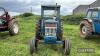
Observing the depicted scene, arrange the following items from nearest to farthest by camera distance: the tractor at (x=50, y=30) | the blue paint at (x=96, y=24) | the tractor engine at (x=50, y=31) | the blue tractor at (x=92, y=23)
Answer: the tractor at (x=50, y=30)
the tractor engine at (x=50, y=31)
the blue paint at (x=96, y=24)
the blue tractor at (x=92, y=23)

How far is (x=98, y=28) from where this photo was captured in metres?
15.1

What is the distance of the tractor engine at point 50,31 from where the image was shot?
12328 millimetres

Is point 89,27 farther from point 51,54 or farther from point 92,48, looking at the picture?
point 51,54

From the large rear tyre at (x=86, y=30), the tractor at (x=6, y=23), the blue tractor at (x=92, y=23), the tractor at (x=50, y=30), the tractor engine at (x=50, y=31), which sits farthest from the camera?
the tractor at (x=6, y=23)

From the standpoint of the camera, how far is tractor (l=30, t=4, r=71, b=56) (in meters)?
12.1

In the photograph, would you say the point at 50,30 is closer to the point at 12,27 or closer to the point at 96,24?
the point at 96,24

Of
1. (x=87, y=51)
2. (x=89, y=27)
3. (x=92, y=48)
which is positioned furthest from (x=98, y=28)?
(x=87, y=51)

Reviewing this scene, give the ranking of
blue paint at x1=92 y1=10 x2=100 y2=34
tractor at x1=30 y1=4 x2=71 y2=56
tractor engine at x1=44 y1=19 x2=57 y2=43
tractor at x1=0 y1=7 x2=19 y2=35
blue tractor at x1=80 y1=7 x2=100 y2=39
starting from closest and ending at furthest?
tractor at x1=30 y1=4 x2=71 y2=56
tractor engine at x1=44 y1=19 x2=57 y2=43
blue paint at x1=92 y1=10 x2=100 y2=34
blue tractor at x1=80 y1=7 x2=100 y2=39
tractor at x1=0 y1=7 x2=19 y2=35

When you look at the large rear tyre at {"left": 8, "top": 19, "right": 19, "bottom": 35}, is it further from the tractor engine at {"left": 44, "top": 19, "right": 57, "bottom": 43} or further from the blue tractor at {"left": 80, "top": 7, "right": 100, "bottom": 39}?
the tractor engine at {"left": 44, "top": 19, "right": 57, "bottom": 43}

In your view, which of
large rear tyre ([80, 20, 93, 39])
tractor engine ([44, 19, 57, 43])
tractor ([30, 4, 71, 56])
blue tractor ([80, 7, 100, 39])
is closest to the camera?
tractor ([30, 4, 71, 56])

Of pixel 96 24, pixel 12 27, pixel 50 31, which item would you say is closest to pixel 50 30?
pixel 50 31

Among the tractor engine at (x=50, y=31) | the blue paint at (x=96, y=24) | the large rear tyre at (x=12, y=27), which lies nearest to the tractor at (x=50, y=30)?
the tractor engine at (x=50, y=31)

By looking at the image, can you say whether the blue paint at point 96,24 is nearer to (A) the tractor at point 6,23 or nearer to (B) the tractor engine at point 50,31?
(B) the tractor engine at point 50,31

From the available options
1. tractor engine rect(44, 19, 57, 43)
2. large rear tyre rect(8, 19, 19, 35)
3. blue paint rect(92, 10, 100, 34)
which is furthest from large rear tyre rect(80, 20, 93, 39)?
large rear tyre rect(8, 19, 19, 35)
